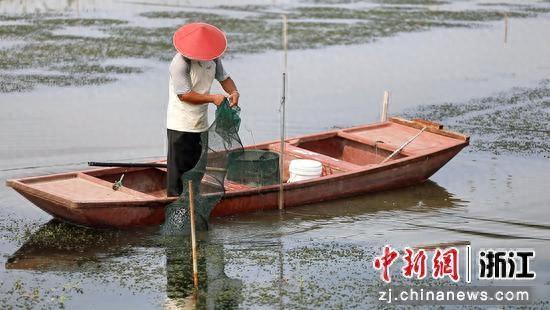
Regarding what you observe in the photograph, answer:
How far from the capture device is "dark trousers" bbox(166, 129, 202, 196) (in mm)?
8975

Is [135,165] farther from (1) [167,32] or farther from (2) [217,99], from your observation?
(1) [167,32]

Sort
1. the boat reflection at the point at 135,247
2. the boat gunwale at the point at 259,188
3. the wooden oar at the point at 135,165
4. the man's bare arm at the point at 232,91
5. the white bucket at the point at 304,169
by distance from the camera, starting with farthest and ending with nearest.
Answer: the white bucket at the point at 304,169
the wooden oar at the point at 135,165
the man's bare arm at the point at 232,91
the boat gunwale at the point at 259,188
the boat reflection at the point at 135,247

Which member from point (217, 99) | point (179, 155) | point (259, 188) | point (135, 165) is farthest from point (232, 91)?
point (135, 165)

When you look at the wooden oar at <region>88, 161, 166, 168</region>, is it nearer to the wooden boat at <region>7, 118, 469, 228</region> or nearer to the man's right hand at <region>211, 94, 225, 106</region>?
the wooden boat at <region>7, 118, 469, 228</region>

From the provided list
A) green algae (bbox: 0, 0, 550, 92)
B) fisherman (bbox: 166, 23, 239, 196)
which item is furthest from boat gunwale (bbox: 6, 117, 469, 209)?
green algae (bbox: 0, 0, 550, 92)

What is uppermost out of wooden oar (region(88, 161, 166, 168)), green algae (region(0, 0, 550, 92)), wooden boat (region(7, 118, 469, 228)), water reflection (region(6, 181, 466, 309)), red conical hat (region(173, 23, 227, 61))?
red conical hat (region(173, 23, 227, 61))

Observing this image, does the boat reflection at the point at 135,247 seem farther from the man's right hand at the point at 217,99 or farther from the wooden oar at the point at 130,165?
the man's right hand at the point at 217,99

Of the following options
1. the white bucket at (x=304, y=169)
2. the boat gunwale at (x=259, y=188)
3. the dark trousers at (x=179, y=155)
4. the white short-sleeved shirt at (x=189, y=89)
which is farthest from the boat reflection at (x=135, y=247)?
the white bucket at (x=304, y=169)

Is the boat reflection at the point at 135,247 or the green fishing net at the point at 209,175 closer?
the boat reflection at the point at 135,247

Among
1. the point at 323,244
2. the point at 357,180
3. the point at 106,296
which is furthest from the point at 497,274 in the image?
the point at 106,296

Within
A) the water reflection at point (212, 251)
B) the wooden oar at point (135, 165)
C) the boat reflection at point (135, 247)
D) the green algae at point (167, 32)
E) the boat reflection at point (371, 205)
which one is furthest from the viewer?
the green algae at point (167, 32)

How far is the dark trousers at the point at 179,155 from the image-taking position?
8975mm

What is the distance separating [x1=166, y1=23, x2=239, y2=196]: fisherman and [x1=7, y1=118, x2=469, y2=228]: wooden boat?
446 mm

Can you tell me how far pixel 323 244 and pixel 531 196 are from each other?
290 cm
